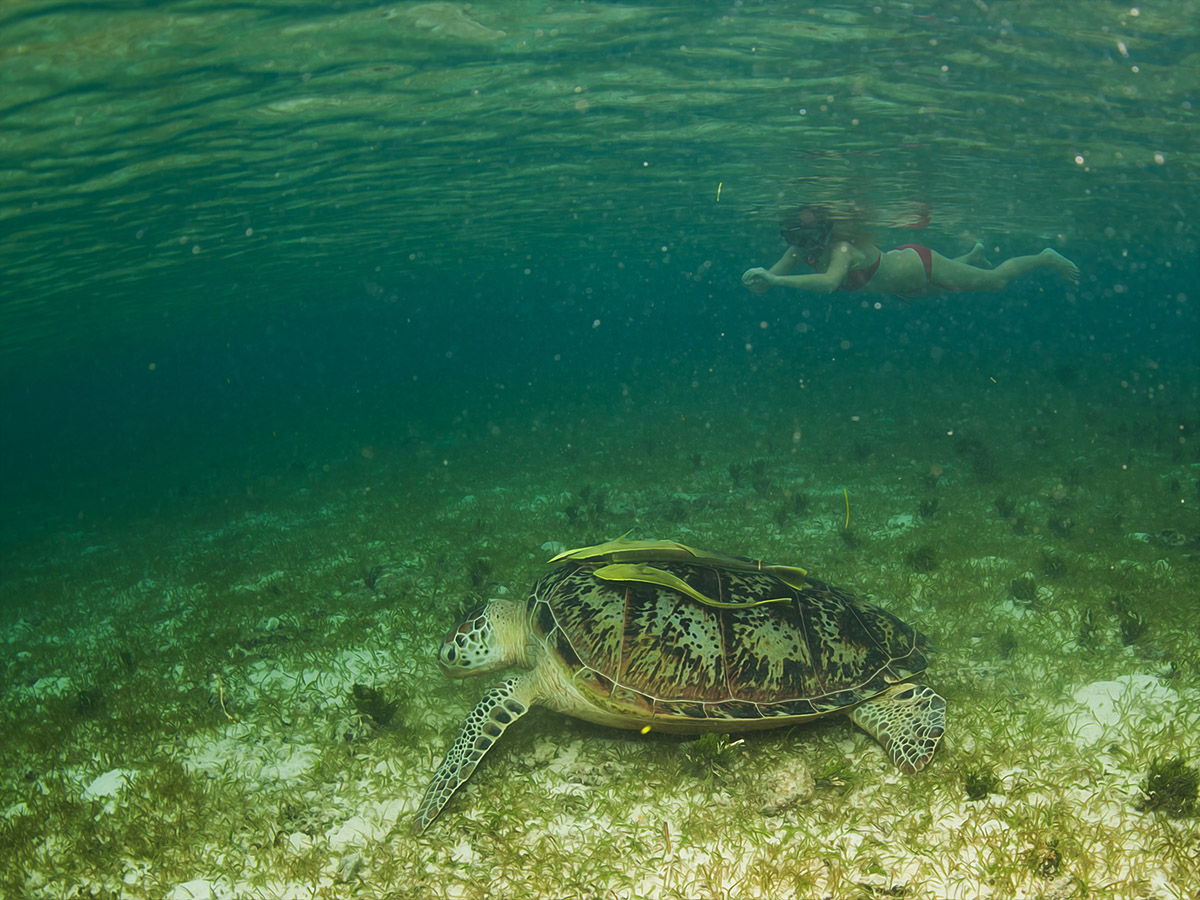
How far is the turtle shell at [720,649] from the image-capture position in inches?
155

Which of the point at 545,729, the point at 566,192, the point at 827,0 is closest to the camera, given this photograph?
the point at 545,729

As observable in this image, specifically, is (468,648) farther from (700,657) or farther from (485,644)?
(700,657)

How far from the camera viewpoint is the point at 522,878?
350cm

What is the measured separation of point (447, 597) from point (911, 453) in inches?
448

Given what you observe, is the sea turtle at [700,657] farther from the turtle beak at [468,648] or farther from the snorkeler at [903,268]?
the snorkeler at [903,268]

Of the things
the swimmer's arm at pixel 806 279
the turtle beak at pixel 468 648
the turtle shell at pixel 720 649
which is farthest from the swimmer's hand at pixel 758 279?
the turtle beak at pixel 468 648

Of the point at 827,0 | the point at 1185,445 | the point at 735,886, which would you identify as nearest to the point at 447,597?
the point at 735,886

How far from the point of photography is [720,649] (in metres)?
4.08

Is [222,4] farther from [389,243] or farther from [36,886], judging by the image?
[389,243]

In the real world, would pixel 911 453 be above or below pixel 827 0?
below

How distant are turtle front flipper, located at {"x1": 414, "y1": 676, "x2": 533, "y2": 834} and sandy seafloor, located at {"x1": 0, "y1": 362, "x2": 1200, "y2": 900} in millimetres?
196

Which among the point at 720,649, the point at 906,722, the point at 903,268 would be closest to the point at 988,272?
the point at 903,268

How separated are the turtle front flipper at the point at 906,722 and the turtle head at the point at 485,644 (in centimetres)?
256

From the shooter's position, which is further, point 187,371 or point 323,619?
point 187,371
